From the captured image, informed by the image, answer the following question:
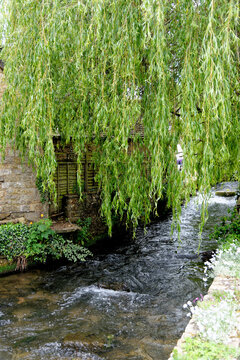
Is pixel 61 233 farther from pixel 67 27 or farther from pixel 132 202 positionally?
pixel 67 27

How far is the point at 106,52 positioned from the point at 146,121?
1.19m

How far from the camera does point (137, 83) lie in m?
4.78

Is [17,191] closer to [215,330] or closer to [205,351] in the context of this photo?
[215,330]

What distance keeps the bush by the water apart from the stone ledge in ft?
13.7

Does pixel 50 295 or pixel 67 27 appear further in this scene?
pixel 50 295

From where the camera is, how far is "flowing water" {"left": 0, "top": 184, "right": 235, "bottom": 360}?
4.50 m

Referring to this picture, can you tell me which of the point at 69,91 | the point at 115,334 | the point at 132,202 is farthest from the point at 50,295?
the point at 69,91

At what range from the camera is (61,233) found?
8273 millimetres

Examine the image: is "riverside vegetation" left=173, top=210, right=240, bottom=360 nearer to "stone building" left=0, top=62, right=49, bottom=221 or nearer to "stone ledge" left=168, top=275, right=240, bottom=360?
"stone ledge" left=168, top=275, right=240, bottom=360

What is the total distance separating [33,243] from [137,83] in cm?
450

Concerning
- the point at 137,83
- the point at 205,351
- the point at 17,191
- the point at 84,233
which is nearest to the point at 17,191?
the point at 17,191

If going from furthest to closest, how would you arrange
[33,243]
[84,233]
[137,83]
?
[84,233]
[33,243]
[137,83]

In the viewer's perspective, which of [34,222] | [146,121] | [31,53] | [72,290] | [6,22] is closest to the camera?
[146,121]

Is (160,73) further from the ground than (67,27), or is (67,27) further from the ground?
(67,27)
